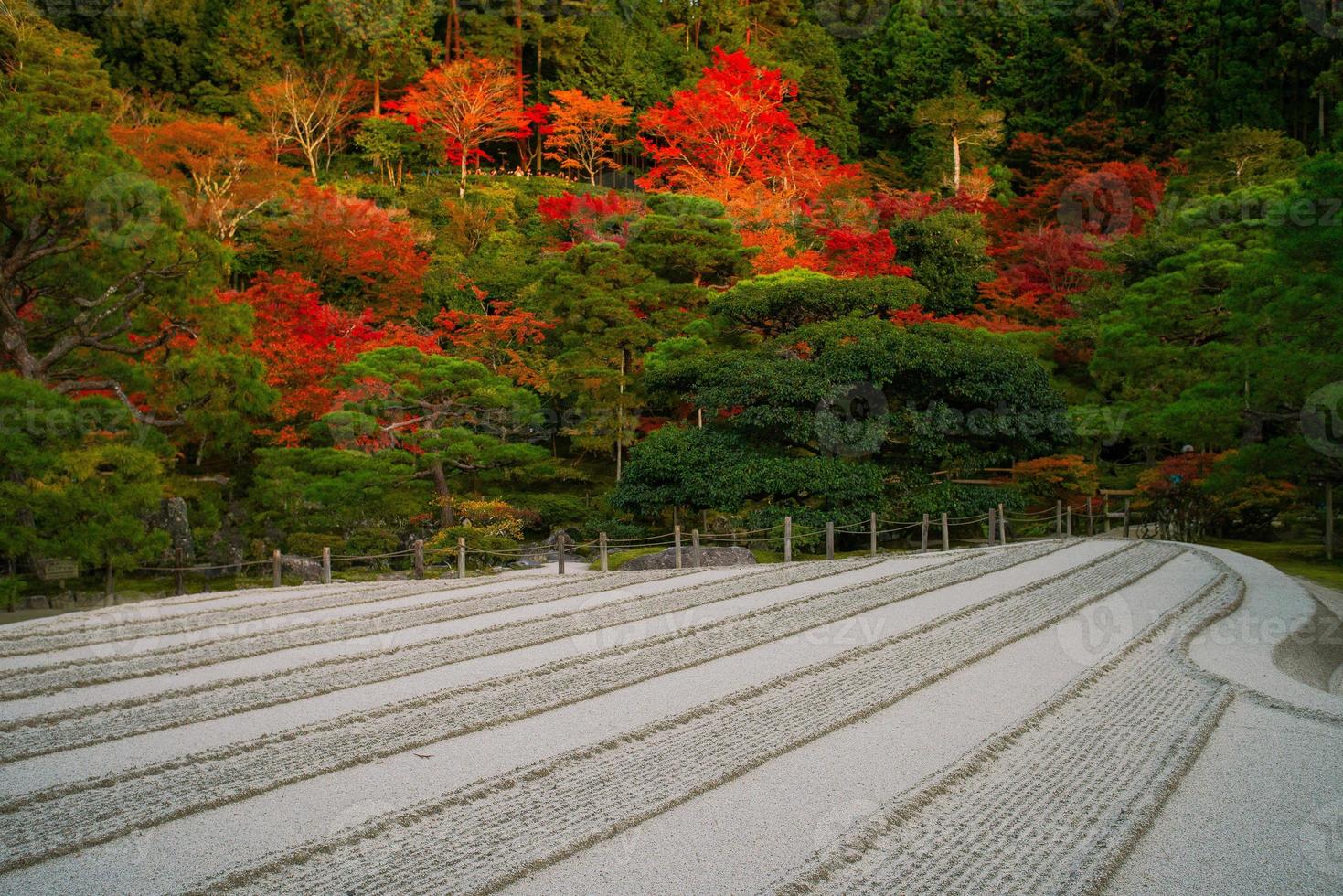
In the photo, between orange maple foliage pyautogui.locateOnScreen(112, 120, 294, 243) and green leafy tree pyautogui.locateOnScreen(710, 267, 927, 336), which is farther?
orange maple foliage pyautogui.locateOnScreen(112, 120, 294, 243)

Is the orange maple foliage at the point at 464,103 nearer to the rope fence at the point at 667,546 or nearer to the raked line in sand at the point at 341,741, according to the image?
the rope fence at the point at 667,546

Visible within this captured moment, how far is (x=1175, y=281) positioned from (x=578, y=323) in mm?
9281

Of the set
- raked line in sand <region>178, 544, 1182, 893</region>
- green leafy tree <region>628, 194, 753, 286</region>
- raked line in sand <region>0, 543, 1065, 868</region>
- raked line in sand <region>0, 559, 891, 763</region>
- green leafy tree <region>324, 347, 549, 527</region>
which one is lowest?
raked line in sand <region>178, 544, 1182, 893</region>

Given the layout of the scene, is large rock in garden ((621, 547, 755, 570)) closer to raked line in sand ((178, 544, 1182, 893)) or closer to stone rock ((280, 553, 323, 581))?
stone rock ((280, 553, 323, 581))

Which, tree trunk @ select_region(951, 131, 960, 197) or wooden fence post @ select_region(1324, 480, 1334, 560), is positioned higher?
tree trunk @ select_region(951, 131, 960, 197)

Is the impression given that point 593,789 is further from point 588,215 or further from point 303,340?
point 588,215

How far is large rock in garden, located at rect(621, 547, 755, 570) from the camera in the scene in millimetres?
10844

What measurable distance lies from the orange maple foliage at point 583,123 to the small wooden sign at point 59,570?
16.7 m

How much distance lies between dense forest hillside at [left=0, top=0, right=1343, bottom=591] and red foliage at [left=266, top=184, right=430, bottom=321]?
0.09 meters

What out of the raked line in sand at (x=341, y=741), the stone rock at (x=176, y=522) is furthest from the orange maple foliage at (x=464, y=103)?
the raked line in sand at (x=341, y=741)

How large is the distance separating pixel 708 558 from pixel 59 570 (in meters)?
7.43

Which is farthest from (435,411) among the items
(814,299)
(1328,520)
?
(1328,520)

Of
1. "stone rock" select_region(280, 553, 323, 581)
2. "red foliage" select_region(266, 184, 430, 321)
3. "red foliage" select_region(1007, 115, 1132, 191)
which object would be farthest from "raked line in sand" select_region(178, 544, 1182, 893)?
"red foliage" select_region(1007, 115, 1132, 191)

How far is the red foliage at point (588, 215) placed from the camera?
19.6 metres
